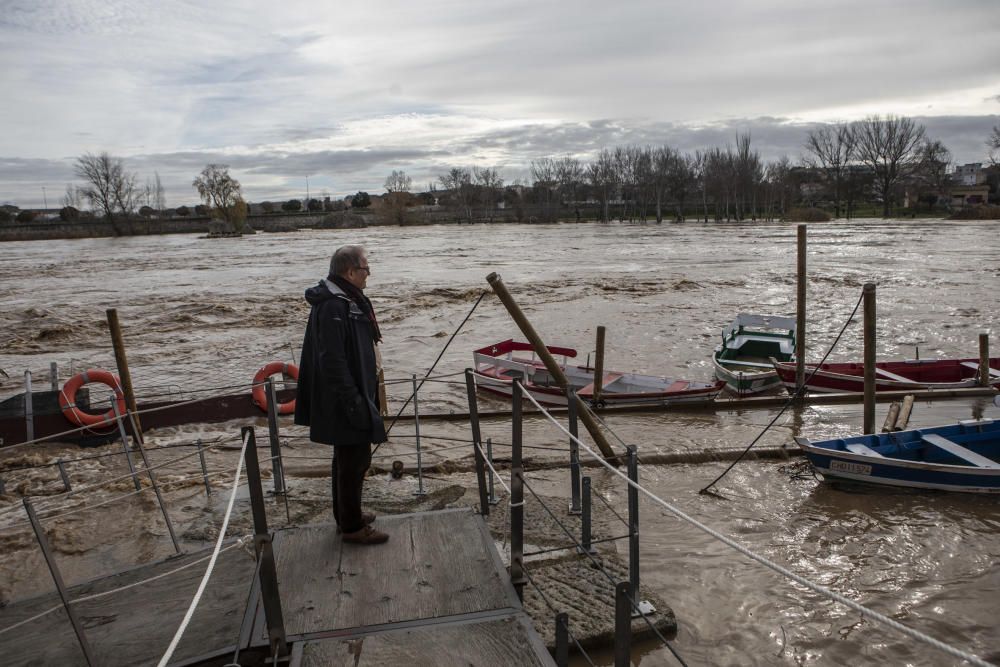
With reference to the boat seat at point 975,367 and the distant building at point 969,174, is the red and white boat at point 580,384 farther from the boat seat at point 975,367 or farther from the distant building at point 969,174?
the distant building at point 969,174

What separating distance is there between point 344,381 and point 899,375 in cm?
1312

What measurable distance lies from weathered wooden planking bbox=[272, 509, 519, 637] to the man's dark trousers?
16cm

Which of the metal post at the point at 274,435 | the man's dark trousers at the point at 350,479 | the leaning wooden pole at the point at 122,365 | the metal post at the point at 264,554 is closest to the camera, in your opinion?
the metal post at the point at 264,554

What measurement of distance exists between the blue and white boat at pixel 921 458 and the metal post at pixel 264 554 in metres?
7.10

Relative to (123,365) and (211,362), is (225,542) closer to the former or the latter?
(123,365)

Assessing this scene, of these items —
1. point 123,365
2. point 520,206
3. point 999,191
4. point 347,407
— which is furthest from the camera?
point 520,206

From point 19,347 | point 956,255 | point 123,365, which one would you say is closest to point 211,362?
point 19,347

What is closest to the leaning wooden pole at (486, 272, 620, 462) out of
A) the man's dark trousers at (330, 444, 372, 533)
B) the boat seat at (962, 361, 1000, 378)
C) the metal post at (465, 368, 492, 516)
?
the metal post at (465, 368, 492, 516)

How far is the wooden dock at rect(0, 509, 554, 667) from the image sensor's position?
11.6 ft

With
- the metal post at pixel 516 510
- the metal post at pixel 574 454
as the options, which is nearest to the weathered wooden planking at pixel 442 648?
the metal post at pixel 516 510

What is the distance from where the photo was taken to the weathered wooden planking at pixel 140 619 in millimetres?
3926

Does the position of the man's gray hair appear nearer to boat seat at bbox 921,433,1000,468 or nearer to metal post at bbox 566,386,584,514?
metal post at bbox 566,386,584,514

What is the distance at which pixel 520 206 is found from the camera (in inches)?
4444

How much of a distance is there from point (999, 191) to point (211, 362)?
101m
